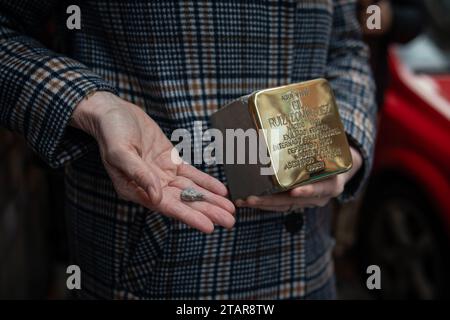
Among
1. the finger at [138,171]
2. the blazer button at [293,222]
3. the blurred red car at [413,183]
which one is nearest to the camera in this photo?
the finger at [138,171]

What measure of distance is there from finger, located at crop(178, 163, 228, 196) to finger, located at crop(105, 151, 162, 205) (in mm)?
128

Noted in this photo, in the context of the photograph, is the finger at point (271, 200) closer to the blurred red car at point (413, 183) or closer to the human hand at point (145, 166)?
the human hand at point (145, 166)

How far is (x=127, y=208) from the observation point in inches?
40.3

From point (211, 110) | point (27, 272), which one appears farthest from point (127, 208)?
point (27, 272)

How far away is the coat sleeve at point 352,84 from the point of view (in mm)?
1131

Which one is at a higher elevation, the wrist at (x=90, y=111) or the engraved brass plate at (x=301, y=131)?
the wrist at (x=90, y=111)

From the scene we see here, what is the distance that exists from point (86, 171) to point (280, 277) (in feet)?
1.49

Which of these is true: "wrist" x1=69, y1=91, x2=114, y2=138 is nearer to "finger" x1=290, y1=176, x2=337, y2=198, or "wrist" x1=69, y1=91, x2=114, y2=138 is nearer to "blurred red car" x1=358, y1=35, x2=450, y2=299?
"finger" x1=290, y1=176, x2=337, y2=198

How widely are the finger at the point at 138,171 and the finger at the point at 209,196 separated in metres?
0.11

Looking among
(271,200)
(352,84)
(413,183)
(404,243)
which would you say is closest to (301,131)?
(271,200)

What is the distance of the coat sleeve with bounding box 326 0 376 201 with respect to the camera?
3.71ft

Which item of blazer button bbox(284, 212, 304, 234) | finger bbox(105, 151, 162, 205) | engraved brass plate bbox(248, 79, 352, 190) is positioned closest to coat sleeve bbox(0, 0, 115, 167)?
finger bbox(105, 151, 162, 205)

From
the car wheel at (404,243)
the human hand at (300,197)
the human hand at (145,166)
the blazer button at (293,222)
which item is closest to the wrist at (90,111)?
the human hand at (145,166)

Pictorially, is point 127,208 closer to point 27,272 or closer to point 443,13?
point 27,272
